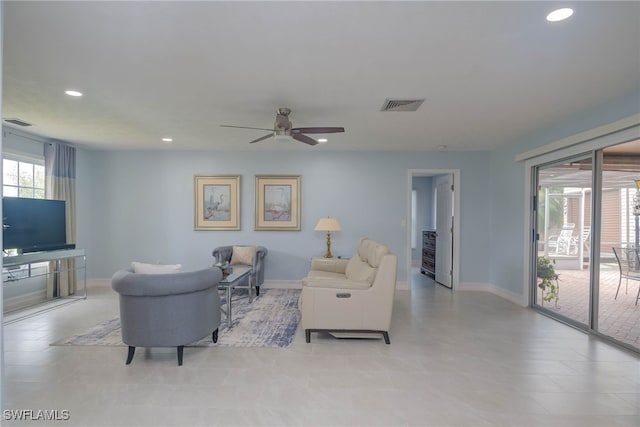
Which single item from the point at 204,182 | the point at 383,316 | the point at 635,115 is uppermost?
the point at 635,115

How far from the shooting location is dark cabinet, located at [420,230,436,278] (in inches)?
264

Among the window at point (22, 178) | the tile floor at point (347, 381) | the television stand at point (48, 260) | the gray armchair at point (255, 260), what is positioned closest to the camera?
the tile floor at point (347, 381)

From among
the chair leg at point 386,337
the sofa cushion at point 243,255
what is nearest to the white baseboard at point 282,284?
the sofa cushion at point 243,255

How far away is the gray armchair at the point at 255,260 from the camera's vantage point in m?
5.07

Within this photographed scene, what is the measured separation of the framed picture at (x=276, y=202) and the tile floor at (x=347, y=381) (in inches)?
99.5

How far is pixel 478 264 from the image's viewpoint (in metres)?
5.64

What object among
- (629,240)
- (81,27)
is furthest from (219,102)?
(629,240)

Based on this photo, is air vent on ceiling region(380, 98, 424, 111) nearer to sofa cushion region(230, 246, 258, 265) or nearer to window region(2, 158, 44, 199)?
sofa cushion region(230, 246, 258, 265)

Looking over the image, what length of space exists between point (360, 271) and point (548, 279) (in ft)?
9.28

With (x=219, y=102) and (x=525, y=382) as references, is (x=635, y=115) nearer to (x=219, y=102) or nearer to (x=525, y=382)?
(x=525, y=382)

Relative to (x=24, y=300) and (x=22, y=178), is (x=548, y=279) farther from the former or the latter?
(x=22, y=178)

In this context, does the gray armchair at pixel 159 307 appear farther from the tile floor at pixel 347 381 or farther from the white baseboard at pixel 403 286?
the white baseboard at pixel 403 286

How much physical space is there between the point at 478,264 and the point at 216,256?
4.68 m

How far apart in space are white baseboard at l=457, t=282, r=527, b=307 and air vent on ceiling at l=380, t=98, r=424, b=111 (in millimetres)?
3461
